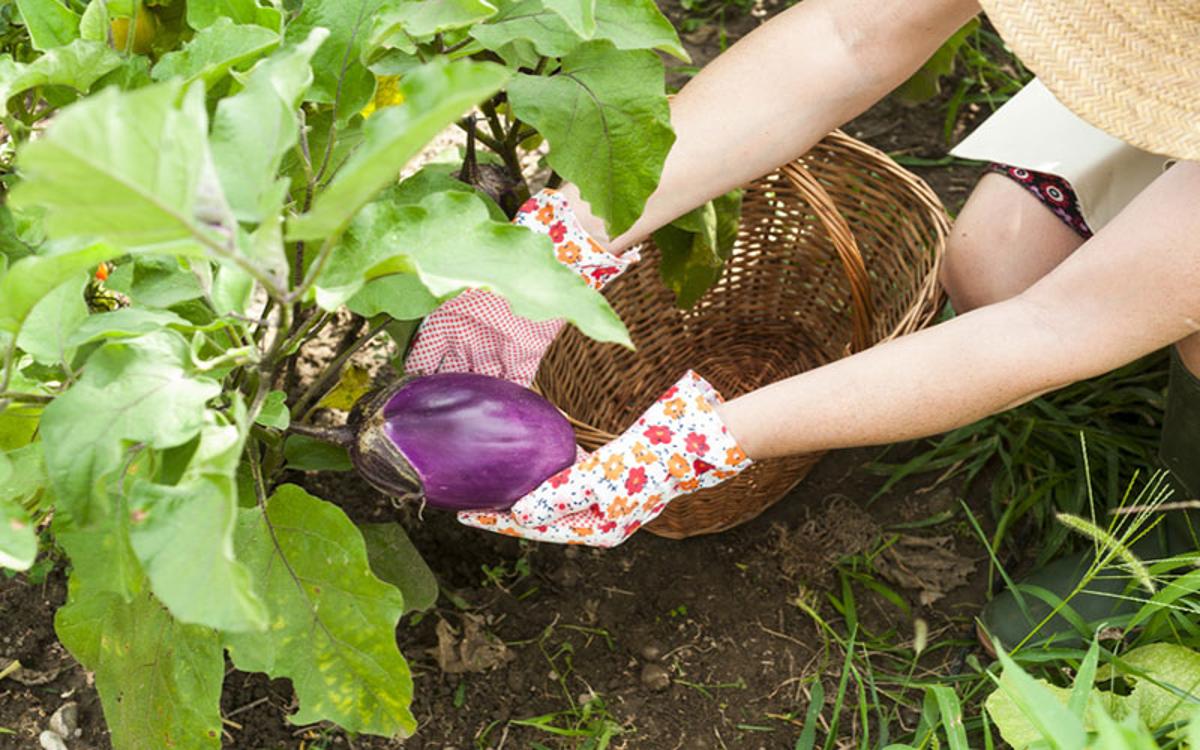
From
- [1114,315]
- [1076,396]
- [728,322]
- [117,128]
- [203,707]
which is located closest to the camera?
[117,128]

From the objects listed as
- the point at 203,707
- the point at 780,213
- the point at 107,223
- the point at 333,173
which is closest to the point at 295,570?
the point at 203,707

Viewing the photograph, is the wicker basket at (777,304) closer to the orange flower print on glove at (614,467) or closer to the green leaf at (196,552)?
the orange flower print on glove at (614,467)

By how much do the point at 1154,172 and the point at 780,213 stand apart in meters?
0.53

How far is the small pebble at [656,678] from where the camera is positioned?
59.7 inches

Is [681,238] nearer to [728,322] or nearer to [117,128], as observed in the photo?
[728,322]

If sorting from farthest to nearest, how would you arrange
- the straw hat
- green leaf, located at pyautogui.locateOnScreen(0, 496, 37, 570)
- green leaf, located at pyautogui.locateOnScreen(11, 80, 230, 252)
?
the straw hat, green leaf, located at pyautogui.locateOnScreen(0, 496, 37, 570), green leaf, located at pyautogui.locateOnScreen(11, 80, 230, 252)

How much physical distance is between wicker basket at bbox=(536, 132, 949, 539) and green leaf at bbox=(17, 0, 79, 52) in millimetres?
673

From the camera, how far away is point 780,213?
1800 millimetres

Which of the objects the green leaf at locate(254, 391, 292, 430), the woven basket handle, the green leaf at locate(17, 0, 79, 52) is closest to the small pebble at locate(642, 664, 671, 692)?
the woven basket handle

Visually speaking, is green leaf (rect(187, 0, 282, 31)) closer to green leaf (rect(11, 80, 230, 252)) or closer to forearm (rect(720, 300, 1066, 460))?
green leaf (rect(11, 80, 230, 252))

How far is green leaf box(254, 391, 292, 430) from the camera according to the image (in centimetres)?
90

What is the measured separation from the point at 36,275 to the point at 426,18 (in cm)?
34

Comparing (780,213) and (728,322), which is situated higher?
(780,213)

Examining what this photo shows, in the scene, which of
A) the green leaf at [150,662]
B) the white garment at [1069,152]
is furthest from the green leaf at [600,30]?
the white garment at [1069,152]
